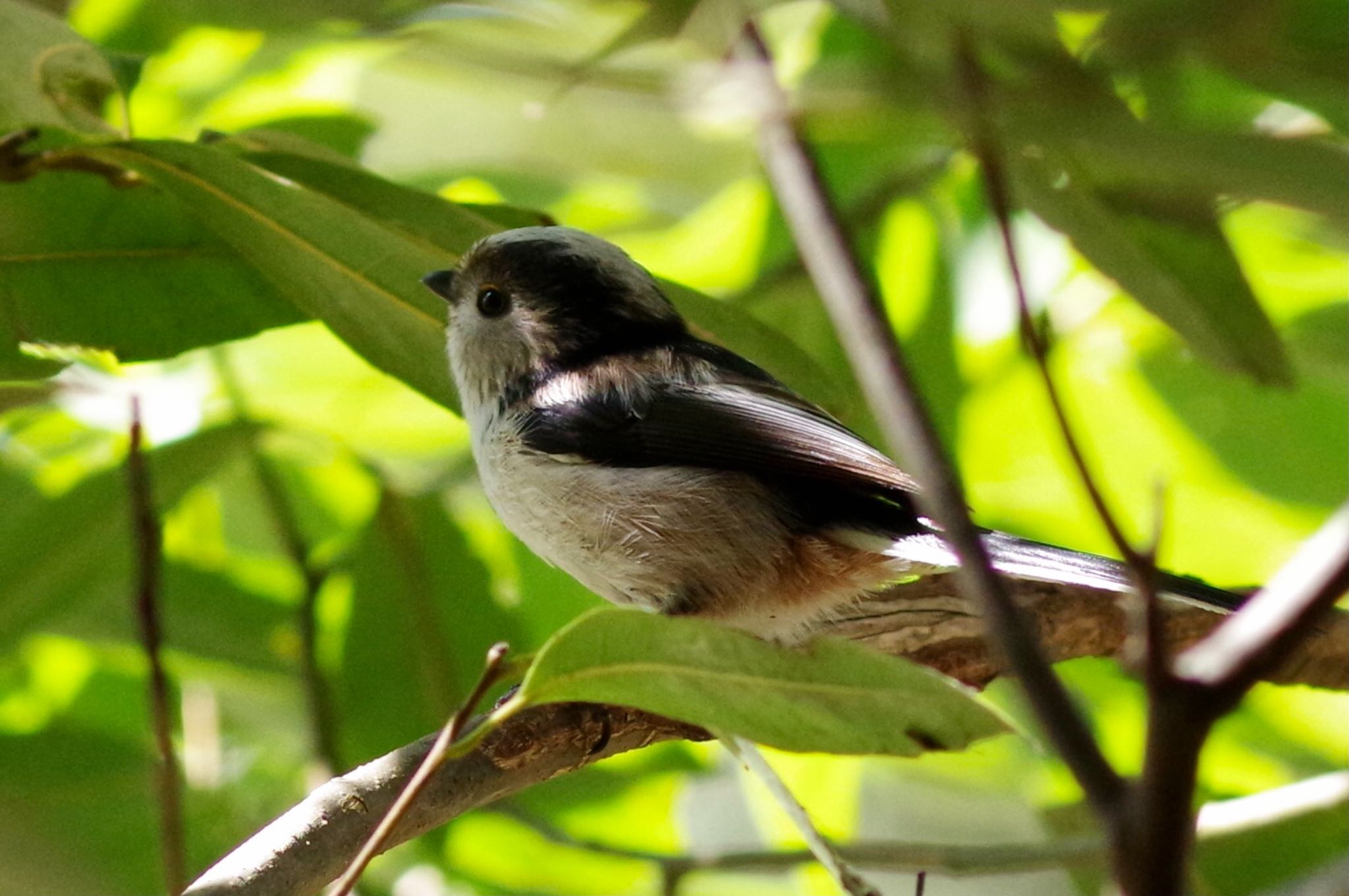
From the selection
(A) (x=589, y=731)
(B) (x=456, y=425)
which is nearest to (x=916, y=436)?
(A) (x=589, y=731)

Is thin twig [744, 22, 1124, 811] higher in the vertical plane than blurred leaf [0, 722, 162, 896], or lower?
higher

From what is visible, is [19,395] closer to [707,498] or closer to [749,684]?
[707,498]

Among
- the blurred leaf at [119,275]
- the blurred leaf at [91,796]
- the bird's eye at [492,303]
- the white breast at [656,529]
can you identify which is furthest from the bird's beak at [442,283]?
the blurred leaf at [91,796]

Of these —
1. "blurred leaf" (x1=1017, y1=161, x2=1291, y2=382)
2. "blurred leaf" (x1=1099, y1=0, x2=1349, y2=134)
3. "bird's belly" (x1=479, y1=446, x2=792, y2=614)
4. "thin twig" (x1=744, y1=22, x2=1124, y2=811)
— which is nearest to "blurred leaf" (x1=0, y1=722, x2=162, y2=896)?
"bird's belly" (x1=479, y1=446, x2=792, y2=614)

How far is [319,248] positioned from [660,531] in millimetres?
830

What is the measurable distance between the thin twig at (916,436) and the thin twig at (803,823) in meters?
0.71

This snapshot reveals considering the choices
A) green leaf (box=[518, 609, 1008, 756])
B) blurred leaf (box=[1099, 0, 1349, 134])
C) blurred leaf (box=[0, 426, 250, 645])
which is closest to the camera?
blurred leaf (box=[1099, 0, 1349, 134])

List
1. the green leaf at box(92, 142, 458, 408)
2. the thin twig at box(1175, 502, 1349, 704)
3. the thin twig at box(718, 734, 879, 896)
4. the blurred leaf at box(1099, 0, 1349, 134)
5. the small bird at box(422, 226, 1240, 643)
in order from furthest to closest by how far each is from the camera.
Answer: the small bird at box(422, 226, 1240, 643) → the green leaf at box(92, 142, 458, 408) → the thin twig at box(718, 734, 879, 896) → the blurred leaf at box(1099, 0, 1349, 134) → the thin twig at box(1175, 502, 1349, 704)

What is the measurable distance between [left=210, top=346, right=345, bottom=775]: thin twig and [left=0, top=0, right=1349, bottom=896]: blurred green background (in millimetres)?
26

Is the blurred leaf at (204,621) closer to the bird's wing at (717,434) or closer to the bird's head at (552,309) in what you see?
the bird's head at (552,309)

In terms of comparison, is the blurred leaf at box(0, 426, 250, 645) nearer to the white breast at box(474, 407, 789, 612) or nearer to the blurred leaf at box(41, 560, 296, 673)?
the blurred leaf at box(41, 560, 296, 673)

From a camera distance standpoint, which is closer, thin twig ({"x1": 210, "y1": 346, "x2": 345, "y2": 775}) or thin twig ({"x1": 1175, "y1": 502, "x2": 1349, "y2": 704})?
thin twig ({"x1": 1175, "y1": 502, "x2": 1349, "y2": 704})

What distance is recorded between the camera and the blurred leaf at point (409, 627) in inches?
125

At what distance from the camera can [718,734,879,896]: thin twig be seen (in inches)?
66.8
